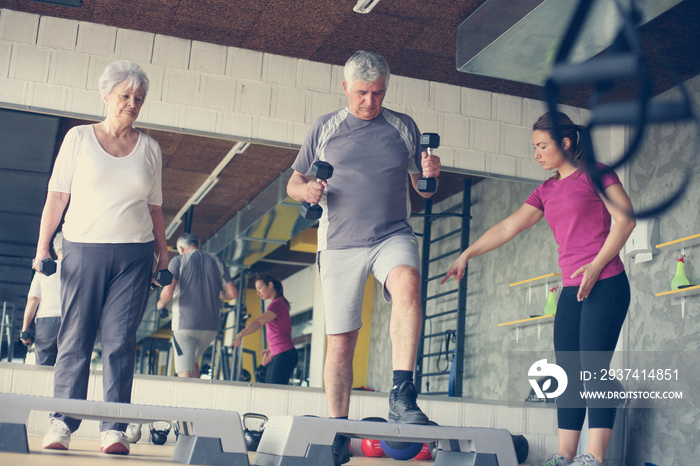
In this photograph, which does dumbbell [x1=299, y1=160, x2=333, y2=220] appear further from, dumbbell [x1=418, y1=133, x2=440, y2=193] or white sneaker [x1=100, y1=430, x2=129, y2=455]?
white sneaker [x1=100, y1=430, x2=129, y2=455]

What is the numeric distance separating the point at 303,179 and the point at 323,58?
99.1 inches

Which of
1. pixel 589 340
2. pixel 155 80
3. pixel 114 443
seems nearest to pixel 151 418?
pixel 114 443

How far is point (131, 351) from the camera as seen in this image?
259 cm

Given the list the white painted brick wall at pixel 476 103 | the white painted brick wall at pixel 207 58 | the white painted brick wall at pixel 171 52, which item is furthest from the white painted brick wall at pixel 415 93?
the white painted brick wall at pixel 171 52

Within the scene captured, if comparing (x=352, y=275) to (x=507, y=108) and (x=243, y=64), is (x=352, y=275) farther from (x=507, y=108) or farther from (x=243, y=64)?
(x=507, y=108)

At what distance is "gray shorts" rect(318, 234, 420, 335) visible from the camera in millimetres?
2529

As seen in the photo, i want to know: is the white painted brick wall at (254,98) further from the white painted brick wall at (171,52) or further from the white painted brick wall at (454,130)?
the white painted brick wall at (454,130)

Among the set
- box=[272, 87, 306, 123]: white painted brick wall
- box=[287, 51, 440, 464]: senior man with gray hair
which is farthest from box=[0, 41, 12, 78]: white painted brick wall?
box=[287, 51, 440, 464]: senior man with gray hair

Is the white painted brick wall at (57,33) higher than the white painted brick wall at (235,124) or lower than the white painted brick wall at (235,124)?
higher

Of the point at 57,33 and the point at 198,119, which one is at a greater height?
the point at 57,33

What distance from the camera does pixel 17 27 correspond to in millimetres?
4547

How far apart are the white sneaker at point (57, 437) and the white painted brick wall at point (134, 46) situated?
282 cm

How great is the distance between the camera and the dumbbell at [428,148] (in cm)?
263

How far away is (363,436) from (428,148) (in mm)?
1075
